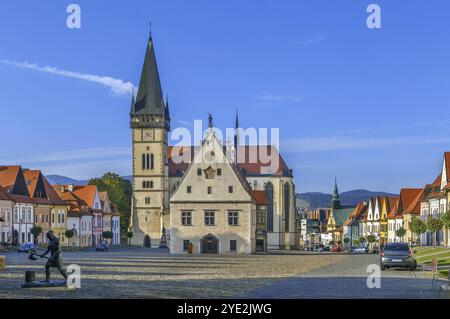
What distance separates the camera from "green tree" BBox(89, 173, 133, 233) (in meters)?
142

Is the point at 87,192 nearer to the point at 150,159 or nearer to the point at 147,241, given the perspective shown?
the point at 150,159

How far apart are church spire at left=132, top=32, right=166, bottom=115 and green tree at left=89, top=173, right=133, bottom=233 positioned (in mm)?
18403

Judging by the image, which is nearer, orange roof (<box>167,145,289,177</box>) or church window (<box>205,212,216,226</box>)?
church window (<box>205,212,216,226</box>)

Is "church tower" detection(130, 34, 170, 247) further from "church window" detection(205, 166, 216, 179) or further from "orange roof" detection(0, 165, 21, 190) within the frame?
"church window" detection(205, 166, 216, 179)

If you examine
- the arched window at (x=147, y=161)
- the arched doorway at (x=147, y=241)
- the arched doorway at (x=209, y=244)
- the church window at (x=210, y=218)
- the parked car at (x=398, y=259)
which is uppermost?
the arched window at (x=147, y=161)

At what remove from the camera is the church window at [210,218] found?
265 feet

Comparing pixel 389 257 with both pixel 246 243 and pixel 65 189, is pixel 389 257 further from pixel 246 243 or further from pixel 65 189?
pixel 65 189

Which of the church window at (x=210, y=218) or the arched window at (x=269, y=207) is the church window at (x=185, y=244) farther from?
the arched window at (x=269, y=207)

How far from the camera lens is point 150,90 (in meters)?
129

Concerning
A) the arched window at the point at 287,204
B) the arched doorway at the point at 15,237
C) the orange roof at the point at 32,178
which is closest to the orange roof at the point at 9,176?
the arched doorway at the point at 15,237

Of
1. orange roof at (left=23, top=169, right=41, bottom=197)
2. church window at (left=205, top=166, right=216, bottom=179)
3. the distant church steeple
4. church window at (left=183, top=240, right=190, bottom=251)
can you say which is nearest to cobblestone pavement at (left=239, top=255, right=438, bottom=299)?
church window at (left=183, top=240, right=190, bottom=251)

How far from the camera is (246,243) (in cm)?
8081
